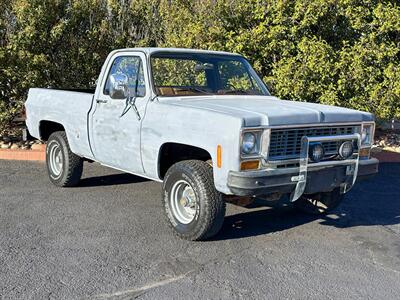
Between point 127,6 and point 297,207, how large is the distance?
23.1 ft

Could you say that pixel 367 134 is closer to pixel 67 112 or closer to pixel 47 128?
pixel 67 112

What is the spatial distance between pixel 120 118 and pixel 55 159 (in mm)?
2007

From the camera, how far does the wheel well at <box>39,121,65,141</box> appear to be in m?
7.23

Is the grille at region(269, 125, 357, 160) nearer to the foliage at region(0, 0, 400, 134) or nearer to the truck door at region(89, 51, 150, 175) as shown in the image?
the truck door at region(89, 51, 150, 175)

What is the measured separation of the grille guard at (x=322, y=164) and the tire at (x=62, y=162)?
3.33 m

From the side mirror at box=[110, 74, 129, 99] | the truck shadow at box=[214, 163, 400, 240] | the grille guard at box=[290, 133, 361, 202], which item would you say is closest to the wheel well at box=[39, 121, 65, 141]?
the side mirror at box=[110, 74, 129, 99]

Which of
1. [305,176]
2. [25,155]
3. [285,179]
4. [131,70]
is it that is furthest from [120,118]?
[25,155]

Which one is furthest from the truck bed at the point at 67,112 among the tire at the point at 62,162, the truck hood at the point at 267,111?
the truck hood at the point at 267,111

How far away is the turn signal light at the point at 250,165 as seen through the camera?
427 centimetres

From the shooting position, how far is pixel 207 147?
444 cm

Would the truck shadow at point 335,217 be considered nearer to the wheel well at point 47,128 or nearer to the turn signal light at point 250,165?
the turn signal light at point 250,165

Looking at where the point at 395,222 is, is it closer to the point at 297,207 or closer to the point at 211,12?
the point at 297,207

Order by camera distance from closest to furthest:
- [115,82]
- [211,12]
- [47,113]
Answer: [115,82] < [47,113] < [211,12]

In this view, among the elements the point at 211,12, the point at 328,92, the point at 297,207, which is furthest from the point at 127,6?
the point at 297,207
